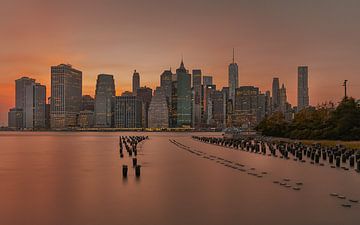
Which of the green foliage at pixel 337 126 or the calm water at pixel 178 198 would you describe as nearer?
the calm water at pixel 178 198

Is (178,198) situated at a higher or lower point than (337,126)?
lower

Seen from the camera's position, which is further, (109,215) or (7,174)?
(7,174)

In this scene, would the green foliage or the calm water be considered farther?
the green foliage

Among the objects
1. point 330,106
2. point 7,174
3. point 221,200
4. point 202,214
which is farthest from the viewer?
point 330,106

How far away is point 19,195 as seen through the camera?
27031 mm

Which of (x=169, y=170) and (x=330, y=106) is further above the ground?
(x=330, y=106)

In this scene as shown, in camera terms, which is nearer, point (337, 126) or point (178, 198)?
point (178, 198)

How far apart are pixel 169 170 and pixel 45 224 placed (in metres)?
22.7

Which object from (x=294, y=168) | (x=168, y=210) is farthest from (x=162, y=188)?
(x=294, y=168)

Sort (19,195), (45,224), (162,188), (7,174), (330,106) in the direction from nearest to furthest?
(45,224) < (19,195) < (162,188) < (7,174) < (330,106)

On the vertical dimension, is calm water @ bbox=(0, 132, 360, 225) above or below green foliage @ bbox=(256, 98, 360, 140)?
below

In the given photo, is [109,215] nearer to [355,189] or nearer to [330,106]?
[355,189]

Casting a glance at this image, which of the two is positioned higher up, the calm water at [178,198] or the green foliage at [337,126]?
the green foliage at [337,126]

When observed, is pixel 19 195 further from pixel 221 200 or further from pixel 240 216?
pixel 240 216
